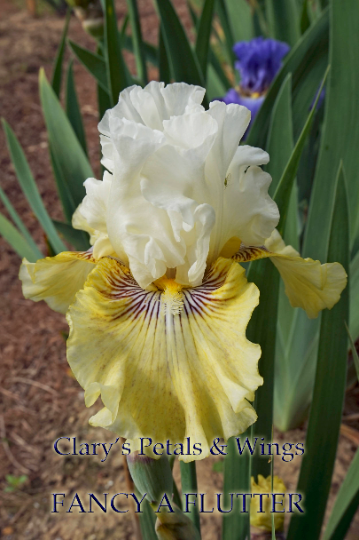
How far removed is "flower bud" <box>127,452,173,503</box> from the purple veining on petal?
150 cm

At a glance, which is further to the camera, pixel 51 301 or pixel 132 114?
pixel 51 301

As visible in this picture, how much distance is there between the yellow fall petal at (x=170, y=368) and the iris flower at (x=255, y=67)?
121 centimetres

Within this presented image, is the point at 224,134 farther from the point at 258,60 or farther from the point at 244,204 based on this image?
the point at 258,60

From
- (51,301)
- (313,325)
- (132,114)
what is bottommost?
(313,325)

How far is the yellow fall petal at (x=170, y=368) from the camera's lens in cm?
54

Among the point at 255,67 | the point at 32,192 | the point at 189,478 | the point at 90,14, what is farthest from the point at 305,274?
the point at 255,67

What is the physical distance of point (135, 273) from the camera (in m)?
0.62

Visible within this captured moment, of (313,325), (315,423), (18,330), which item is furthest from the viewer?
(18,330)

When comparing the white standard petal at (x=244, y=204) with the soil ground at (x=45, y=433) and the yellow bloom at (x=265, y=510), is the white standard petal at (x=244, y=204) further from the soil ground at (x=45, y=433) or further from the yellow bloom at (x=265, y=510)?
the soil ground at (x=45, y=433)

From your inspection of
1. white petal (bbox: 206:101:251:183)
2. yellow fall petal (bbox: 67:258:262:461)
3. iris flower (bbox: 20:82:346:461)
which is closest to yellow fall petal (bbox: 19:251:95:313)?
iris flower (bbox: 20:82:346:461)

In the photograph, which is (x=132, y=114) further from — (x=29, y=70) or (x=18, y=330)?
(x=29, y=70)

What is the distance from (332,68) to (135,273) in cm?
75

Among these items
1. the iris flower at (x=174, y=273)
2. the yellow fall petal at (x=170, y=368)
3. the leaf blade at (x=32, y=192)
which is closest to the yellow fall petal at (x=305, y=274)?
the iris flower at (x=174, y=273)

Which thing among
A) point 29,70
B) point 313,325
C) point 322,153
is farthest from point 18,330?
point 29,70
